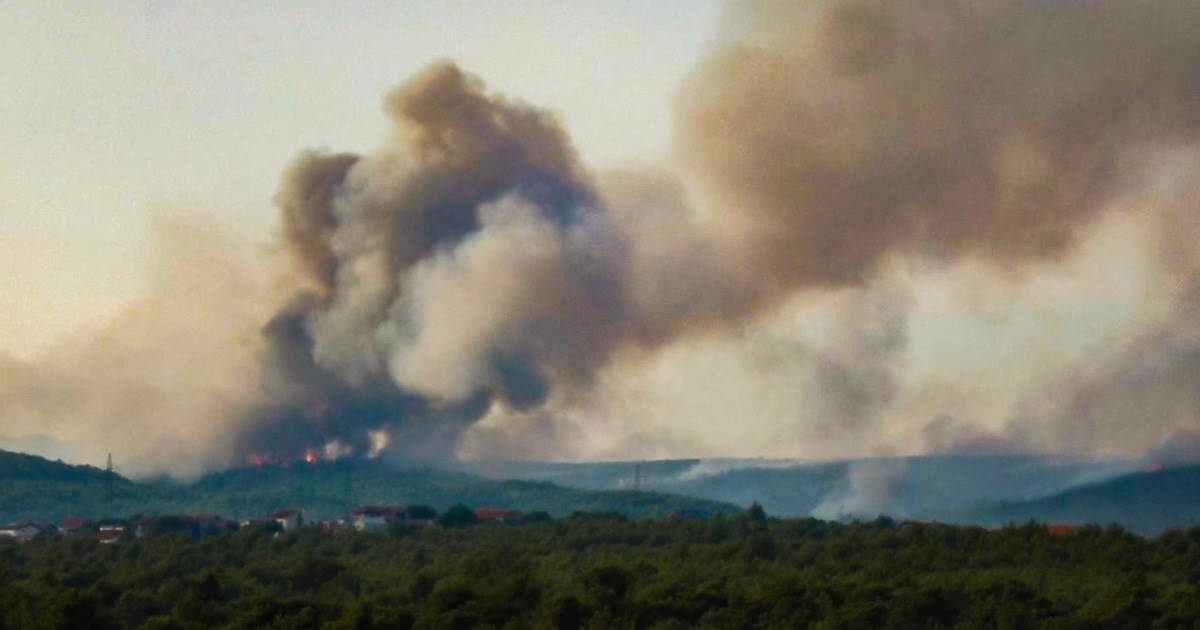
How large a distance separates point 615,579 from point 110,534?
170 feet

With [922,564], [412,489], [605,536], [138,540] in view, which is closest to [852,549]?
[922,564]

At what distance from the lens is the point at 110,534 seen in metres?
106

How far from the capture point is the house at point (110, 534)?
9894 cm

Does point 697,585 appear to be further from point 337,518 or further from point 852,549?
point 337,518

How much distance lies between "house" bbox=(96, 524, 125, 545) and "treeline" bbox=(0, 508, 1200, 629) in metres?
3.25

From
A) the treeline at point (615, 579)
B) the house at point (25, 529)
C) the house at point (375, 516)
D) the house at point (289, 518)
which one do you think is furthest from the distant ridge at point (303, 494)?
the treeline at point (615, 579)

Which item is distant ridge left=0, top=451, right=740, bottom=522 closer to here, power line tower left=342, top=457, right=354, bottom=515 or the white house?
power line tower left=342, top=457, right=354, bottom=515

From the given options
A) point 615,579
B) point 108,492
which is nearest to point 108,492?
point 108,492

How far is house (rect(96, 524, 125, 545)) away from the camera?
325ft

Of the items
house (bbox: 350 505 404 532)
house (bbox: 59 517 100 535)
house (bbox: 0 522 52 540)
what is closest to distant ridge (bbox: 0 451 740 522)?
house (bbox: 350 505 404 532)

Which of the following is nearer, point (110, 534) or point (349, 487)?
point (110, 534)

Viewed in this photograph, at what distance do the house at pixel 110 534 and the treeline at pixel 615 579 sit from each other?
3247 mm

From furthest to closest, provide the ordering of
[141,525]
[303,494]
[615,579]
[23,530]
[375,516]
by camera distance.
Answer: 1. [303,494]
2. [375,516]
3. [23,530]
4. [141,525]
5. [615,579]

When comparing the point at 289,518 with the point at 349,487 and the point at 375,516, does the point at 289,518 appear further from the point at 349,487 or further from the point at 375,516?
the point at 349,487
